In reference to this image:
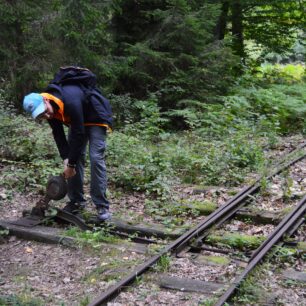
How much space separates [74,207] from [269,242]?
270 cm

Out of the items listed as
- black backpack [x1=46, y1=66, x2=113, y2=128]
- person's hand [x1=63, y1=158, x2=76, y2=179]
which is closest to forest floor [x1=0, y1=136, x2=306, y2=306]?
person's hand [x1=63, y1=158, x2=76, y2=179]

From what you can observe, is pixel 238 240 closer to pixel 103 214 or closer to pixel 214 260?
pixel 214 260

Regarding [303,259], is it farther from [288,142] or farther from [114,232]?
[288,142]

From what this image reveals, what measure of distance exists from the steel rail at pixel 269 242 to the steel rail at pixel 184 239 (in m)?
0.82

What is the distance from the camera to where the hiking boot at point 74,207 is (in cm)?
653

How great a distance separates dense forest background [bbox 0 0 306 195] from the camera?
9211mm

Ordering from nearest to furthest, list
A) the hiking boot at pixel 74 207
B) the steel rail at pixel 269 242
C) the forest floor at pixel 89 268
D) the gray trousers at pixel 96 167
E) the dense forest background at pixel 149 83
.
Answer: the steel rail at pixel 269 242
the forest floor at pixel 89 268
the gray trousers at pixel 96 167
the hiking boot at pixel 74 207
the dense forest background at pixel 149 83

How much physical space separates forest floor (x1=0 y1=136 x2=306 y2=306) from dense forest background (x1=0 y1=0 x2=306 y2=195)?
188 centimetres

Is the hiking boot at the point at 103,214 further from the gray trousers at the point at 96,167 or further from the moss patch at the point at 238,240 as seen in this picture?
the moss patch at the point at 238,240

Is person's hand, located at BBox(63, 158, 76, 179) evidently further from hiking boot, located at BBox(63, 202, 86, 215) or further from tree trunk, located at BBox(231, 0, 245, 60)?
tree trunk, located at BBox(231, 0, 245, 60)

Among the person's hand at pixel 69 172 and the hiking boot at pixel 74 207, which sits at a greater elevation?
the person's hand at pixel 69 172

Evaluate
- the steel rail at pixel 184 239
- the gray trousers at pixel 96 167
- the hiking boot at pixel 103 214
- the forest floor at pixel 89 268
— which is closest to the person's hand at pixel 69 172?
the gray trousers at pixel 96 167

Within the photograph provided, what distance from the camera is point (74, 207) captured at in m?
6.58

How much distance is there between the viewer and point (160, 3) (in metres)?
13.9
